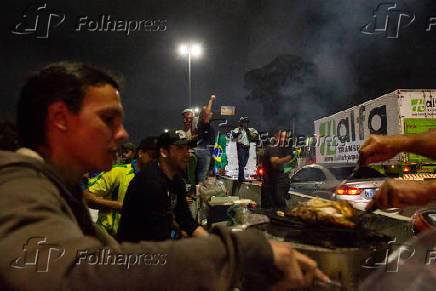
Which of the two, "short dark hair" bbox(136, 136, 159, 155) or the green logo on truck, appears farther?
the green logo on truck

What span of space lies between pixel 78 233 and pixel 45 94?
72 cm

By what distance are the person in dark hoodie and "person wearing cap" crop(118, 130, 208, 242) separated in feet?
6.91

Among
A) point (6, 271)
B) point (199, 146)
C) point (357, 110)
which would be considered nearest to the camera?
point (6, 271)

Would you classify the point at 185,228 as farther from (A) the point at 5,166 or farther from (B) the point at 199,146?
(B) the point at 199,146

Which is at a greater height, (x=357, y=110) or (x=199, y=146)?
(x=357, y=110)

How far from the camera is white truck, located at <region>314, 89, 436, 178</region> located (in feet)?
40.6

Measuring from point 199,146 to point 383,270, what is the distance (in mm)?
9328

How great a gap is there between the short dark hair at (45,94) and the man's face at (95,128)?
4cm

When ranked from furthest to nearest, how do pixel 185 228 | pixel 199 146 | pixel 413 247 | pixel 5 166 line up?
pixel 199 146 < pixel 185 228 < pixel 413 247 < pixel 5 166

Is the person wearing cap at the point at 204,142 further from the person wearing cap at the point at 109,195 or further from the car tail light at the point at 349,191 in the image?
the car tail light at the point at 349,191

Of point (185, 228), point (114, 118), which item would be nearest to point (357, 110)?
point (185, 228)

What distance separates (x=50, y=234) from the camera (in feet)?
2.92

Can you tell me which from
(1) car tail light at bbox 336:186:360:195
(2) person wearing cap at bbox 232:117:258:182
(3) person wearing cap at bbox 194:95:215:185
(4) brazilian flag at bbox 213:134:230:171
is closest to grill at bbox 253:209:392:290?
(3) person wearing cap at bbox 194:95:215:185

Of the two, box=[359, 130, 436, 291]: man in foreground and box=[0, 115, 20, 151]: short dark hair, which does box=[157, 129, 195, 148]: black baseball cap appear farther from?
box=[359, 130, 436, 291]: man in foreground
